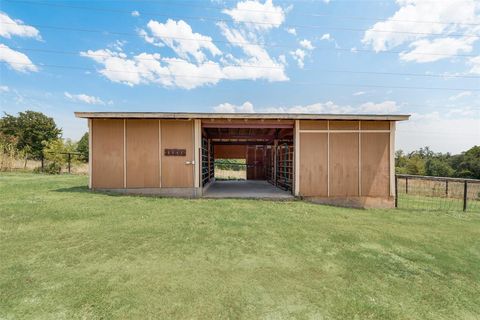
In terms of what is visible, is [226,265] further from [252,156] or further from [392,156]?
[252,156]

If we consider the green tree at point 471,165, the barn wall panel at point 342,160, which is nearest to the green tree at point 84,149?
the barn wall panel at point 342,160

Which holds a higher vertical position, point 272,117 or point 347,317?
point 272,117

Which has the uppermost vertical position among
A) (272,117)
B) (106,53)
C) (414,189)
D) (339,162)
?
(106,53)

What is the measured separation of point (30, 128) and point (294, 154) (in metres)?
33.5

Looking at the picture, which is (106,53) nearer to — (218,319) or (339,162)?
(339,162)

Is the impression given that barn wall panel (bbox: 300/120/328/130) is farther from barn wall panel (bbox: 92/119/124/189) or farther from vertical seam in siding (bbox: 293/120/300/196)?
barn wall panel (bbox: 92/119/124/189)

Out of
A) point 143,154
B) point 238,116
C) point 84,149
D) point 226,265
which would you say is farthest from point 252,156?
point 84,149

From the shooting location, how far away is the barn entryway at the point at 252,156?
7.87 metres

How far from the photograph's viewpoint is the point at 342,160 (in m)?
7.54

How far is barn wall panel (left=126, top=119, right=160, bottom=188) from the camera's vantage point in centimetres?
735

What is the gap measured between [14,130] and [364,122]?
122 feet

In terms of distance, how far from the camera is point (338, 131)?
7.53m

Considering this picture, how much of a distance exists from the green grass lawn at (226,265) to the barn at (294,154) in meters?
2.02

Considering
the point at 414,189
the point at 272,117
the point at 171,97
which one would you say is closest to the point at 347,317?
the point at 272,117
